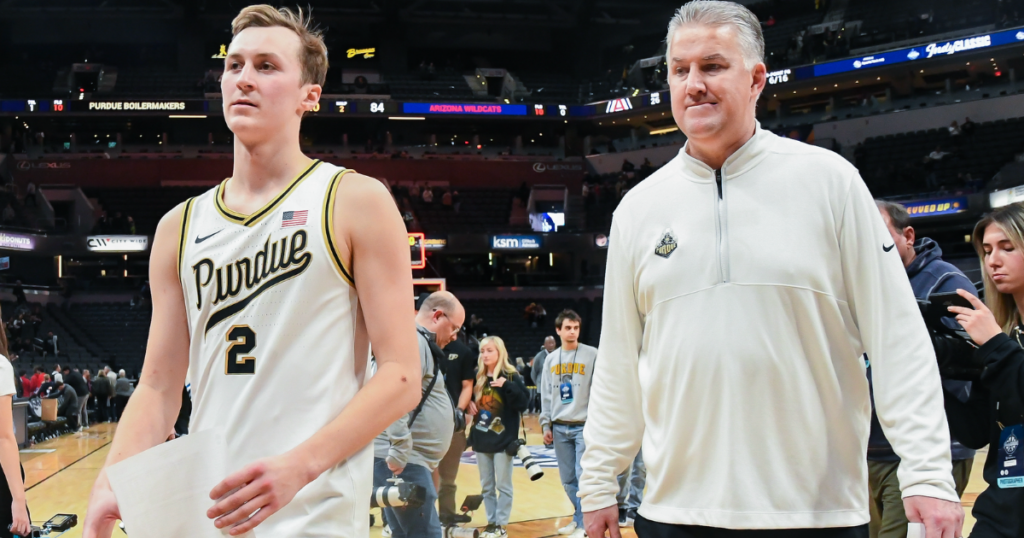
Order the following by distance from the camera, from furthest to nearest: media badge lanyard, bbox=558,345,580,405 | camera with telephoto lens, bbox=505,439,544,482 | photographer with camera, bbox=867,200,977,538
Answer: media badge lanyard, bbox=558,345,580,405 < camera with telephoto lens, bbox=505,439,544,482 < photographer with camera, bbox=867,200,977,538

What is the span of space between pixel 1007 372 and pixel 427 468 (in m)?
3.59

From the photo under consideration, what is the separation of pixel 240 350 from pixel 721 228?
3.96 feet

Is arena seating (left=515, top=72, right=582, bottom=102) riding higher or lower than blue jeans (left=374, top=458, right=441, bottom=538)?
higher

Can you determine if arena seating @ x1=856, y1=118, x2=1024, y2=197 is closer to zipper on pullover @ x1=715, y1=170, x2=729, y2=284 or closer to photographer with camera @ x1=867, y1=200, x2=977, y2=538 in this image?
photographer with camera @ x1=867, y1=200, x2=977, y2=538

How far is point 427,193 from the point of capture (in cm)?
3331

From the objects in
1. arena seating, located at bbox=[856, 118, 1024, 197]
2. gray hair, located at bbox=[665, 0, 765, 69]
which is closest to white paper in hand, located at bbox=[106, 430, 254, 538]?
gray hair, located at bbox=[665, 0, 765, 69]

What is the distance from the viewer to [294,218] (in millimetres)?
1868

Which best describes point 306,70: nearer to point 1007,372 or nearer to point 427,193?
point 1007,372

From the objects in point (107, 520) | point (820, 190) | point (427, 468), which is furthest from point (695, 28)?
point (427, 468)

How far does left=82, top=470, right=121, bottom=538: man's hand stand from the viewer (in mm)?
1608

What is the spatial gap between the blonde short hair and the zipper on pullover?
1044 mm

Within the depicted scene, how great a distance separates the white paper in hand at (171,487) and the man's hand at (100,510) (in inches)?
5.3

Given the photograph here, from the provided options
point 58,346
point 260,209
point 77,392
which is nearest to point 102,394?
point 77,392

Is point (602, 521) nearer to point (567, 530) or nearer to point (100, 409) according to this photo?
point (567, 530)
